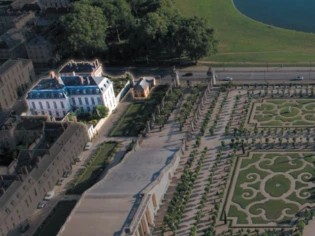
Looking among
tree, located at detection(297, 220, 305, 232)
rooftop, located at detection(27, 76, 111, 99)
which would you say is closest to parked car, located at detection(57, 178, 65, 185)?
rooftop, located at detection(27, 76, 111, 99)

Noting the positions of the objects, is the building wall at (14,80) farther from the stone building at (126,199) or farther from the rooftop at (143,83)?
the stone building at (126,199)

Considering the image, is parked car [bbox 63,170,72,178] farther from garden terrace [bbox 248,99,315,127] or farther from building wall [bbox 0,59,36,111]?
garden terrace [bbox 248,99,315,127]

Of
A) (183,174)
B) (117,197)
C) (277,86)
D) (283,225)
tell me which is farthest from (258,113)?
(117,197)

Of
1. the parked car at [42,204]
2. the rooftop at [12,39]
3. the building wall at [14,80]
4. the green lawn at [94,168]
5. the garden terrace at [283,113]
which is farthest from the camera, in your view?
the rooftop at [12,39]

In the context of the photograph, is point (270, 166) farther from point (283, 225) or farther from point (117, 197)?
point (117, 197)

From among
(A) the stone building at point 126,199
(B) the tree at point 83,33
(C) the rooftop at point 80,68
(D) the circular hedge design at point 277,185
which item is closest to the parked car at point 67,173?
(A) the stone building at point 126,199
